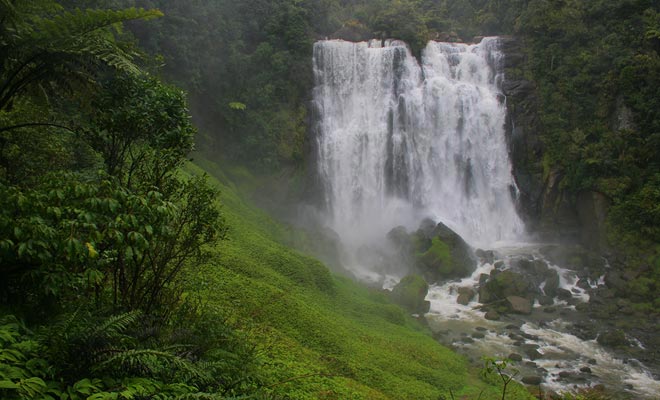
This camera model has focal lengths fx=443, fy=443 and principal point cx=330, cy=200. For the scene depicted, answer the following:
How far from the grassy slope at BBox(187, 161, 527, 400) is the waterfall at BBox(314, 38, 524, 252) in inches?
455

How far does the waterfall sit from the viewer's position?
84.2 ft

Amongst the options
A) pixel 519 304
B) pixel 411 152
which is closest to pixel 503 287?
pixel 519 304

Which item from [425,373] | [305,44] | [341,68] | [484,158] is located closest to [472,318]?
[425,373]

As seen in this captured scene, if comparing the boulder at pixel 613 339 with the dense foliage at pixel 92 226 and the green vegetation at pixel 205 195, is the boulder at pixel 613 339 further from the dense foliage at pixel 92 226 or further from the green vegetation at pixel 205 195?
the dense foliage at pixel 92 226

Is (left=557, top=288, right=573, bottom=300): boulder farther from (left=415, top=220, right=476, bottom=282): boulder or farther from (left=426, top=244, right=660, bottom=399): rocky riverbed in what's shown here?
(left=415, top=220, right=476, bottom=282): boulder

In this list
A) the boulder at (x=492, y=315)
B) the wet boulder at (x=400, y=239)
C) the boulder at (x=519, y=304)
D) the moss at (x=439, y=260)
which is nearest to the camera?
the boulder at (x=492, y=315)

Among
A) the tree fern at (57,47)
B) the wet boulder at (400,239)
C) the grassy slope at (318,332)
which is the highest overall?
the tree fern at (57,47)

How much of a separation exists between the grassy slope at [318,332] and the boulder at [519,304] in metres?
4.83

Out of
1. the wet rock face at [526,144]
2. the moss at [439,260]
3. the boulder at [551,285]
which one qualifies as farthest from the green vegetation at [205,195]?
the boulder at [551,285]

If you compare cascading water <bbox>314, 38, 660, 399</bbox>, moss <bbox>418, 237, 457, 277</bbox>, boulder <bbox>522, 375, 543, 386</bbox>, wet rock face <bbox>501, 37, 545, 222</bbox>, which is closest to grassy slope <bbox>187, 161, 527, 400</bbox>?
boulder <bbox>522, 375, 543, 386</bbox>

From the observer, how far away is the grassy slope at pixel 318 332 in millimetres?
7035

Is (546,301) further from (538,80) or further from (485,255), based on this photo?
(538,80)

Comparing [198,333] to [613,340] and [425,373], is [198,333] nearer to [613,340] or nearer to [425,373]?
[425,373]

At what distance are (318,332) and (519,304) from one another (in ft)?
37.0
